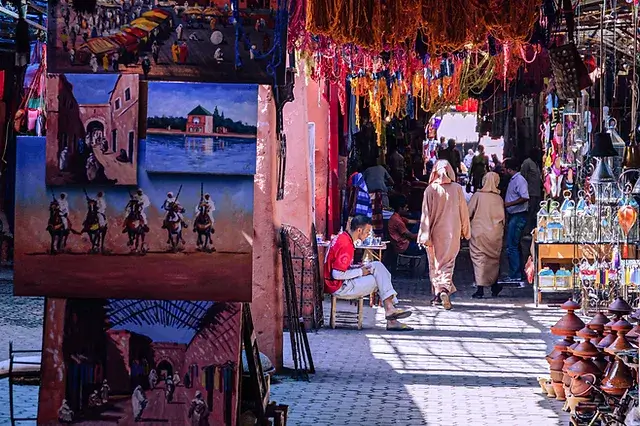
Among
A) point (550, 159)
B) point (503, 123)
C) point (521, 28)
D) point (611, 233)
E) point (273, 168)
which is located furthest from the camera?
point (503, 123)

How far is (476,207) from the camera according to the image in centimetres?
1544

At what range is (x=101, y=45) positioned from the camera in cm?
555

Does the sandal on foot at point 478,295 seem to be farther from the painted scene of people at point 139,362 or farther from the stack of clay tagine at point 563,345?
the painted scene of people at point 139,362

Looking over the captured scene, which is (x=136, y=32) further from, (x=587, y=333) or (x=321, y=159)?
(x=321, y=159)

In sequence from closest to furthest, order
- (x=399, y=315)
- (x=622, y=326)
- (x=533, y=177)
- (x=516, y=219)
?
(x=622, y=326), (x=399, y=315), (x=516, y=219), (x=533, y=177)

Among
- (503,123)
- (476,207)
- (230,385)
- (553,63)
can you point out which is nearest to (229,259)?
(230,385)

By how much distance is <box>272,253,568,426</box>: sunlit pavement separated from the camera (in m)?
7.74

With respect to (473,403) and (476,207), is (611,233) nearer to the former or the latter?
(476,207)

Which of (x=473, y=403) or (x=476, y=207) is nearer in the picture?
(x=473, y=403)

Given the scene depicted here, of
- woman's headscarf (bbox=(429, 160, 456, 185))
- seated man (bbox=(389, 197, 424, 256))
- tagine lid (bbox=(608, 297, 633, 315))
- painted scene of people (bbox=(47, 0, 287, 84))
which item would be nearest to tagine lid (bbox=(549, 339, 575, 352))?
tagine lid (bbox=(608, 297, 633, 315))

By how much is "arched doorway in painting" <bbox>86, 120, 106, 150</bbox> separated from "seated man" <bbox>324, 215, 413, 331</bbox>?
6514 millimetres

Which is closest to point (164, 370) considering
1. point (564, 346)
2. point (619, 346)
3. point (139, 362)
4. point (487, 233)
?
point (139, 362)

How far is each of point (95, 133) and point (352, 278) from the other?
264 inches

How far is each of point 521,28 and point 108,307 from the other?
10.8 ft
